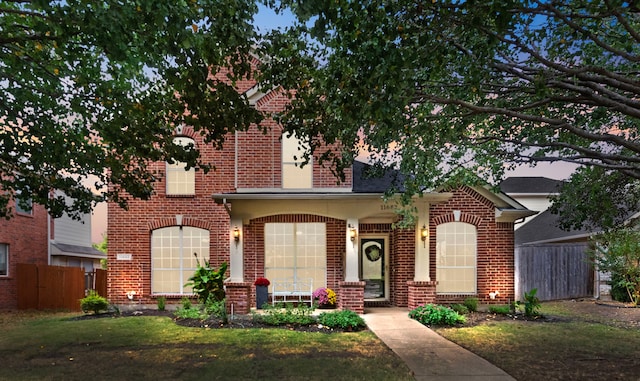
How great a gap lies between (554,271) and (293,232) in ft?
34.1

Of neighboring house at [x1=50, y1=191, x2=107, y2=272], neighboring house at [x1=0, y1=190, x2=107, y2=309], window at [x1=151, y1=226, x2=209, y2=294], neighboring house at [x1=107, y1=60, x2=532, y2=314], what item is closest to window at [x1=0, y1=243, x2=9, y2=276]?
neighboring house at [x1=0, y1=190, x2=107, y2=309]

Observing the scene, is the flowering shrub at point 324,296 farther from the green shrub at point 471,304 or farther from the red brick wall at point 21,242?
the red brick wall at point 21,242

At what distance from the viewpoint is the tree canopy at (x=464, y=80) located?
5.46 meters

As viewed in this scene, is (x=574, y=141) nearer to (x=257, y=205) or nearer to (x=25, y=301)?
(x=257, y=205)

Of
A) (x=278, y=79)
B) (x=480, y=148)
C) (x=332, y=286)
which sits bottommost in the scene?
(x=332, y=286)

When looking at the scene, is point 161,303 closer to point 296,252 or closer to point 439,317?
point 296,252

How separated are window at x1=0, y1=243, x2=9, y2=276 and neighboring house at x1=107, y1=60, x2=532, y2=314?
21.2 feet

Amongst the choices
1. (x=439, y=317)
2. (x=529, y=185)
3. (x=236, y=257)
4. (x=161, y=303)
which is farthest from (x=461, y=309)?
(x=529, y=185)

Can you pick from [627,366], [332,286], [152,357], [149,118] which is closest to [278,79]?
[149,118]

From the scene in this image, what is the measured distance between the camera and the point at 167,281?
14750 mm

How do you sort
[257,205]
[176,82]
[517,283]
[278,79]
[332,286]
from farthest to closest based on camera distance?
[517,283], [332,286], [257,205], [278,79], [176,82]

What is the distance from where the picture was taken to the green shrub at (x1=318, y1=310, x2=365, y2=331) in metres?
10.6

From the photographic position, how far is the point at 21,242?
62.0 feet

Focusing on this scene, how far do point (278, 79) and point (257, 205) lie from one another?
618 cm
